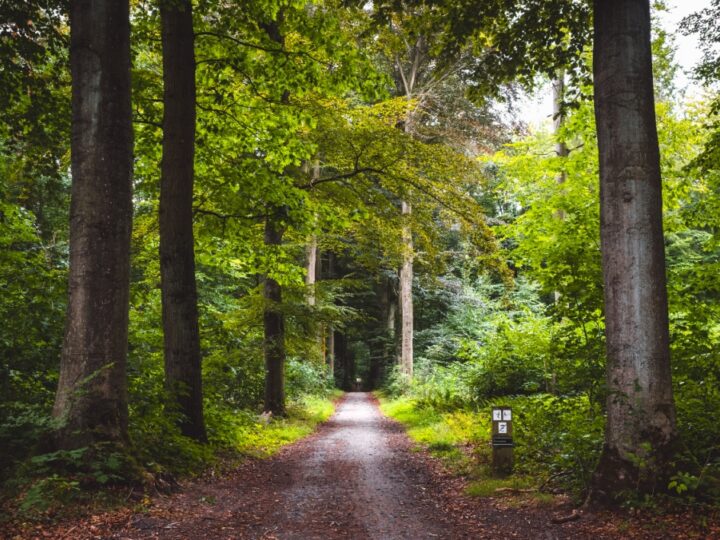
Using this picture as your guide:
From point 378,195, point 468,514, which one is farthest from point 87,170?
point 378,195

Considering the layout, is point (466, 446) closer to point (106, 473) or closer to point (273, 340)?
point (273, 340)

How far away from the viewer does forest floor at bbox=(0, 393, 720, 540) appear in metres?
4.77

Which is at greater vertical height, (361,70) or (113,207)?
(361,70)

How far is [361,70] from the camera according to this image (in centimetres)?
1058

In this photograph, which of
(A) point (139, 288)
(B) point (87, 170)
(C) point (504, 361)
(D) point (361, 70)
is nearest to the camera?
(B) point (87, 170)

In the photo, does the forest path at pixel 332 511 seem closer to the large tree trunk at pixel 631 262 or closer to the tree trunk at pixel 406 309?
the large tree trunk at pixel 631 262

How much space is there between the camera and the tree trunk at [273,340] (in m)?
13.9

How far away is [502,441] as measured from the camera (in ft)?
25.0

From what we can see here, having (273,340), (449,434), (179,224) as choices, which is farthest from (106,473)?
(273,340)

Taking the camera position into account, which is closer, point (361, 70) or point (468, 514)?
point (468, 514)

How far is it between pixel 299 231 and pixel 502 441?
20.4 feet

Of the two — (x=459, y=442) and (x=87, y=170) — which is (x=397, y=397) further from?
(x=87, y=170)

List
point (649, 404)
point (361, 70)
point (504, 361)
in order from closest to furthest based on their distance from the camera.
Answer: point (649, 404), point (361, 70), point (504, 361)

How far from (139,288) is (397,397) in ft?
56.4
